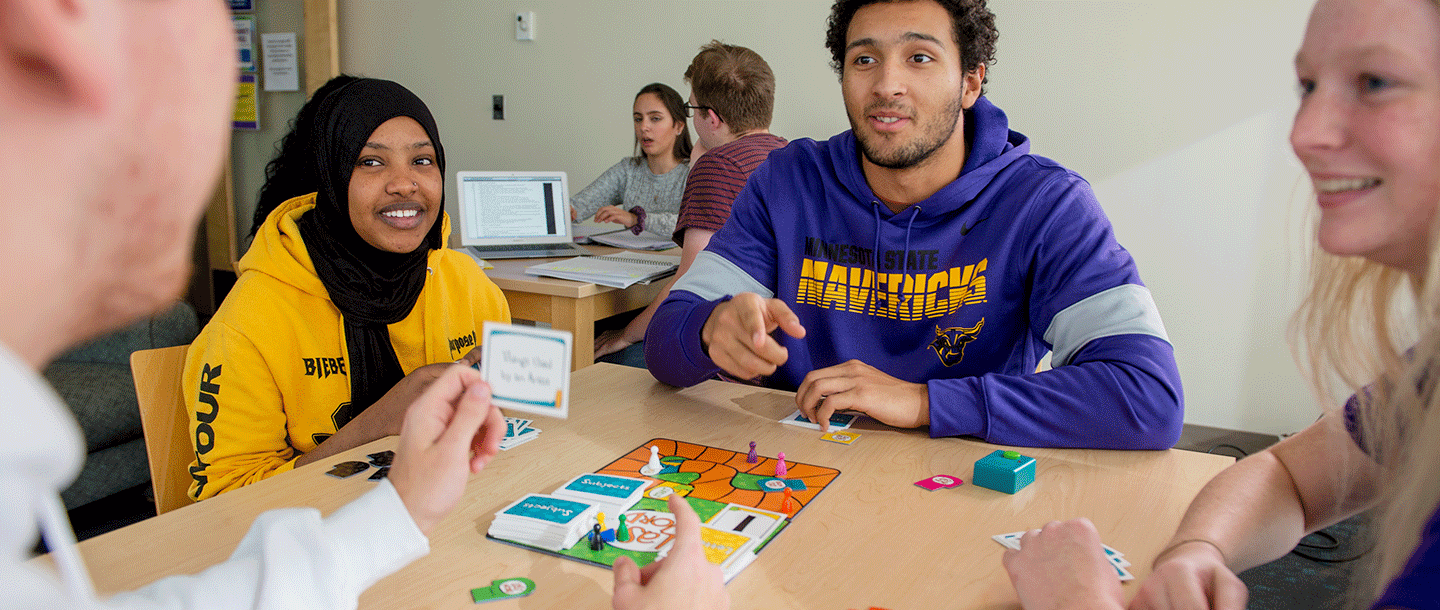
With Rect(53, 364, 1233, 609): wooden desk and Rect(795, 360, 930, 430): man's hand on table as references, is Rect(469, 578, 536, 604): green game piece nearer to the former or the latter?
Rect(53, 364, 1233, 609): wooden desk

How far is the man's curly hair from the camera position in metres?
1.72

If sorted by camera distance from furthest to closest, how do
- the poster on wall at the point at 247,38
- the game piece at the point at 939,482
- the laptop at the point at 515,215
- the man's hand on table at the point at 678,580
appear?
1. the poster on wall at the point at 247,38
2. the laptop at the point at 515,215
3. the game piece at the point at 939,482
4. the man's hand on table at the point at 678,580

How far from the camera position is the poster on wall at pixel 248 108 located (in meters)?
5.85

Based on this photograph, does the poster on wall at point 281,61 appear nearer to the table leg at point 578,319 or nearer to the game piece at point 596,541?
the table leg at point 578,319

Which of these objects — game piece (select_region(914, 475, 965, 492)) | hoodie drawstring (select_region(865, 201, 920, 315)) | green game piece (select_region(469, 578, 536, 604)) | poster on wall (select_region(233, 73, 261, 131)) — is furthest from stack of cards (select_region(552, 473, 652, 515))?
poster on wall (select_region(233, 73, 261, 131))

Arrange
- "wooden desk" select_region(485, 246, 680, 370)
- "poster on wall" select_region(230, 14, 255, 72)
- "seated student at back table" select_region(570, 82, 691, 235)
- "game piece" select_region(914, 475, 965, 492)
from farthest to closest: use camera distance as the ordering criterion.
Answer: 1. "poster on wall" select_region(230, 14, 255, 72)
2. "seated student at back table" select_region(570, 82, 691, 235)
3. "wooden desk" select_region(485, 246, 680, 370)
4. "game piece" select_region(914, 475, 965, 492)

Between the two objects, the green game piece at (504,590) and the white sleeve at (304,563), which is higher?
the white sleeve at (304,563)

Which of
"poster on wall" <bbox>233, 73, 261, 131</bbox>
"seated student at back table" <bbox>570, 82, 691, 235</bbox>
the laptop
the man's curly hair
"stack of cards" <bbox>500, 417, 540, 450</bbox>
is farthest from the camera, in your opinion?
"poster on wall" <bbox>233, 73, 261, 131</bbox>

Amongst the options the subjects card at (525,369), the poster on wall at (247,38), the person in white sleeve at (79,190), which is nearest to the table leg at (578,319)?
the subjects card at (525,369)

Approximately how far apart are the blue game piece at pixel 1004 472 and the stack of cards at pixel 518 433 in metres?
0.64

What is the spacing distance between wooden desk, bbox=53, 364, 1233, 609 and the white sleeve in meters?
0.12

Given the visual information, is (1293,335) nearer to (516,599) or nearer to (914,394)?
(914,394)

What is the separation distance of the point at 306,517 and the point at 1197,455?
3.84ft

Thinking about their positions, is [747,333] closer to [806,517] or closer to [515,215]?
[806,517]
